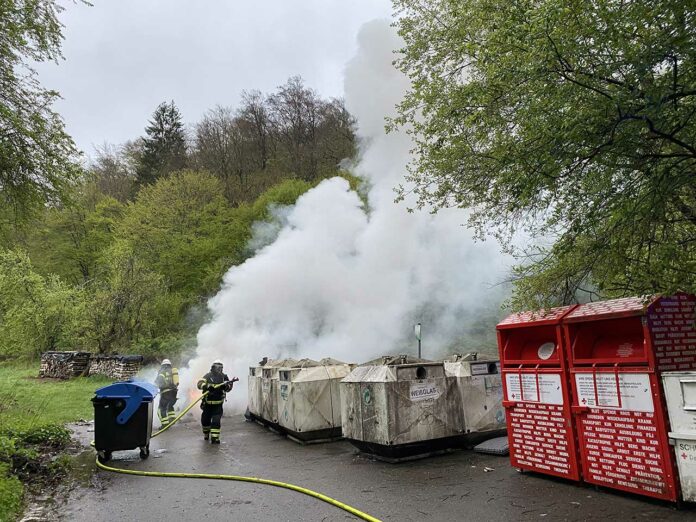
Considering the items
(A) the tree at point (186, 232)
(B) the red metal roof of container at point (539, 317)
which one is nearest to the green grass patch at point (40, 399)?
(A) the tree at point (186, 232)

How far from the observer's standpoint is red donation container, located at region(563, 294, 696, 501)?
4.45 metres

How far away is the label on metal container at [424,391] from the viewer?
7.01m

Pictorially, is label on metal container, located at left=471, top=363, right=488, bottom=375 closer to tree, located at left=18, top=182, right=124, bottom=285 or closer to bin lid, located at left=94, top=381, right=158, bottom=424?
bin lid, located at left=94, top=381, right=158, bottom=424

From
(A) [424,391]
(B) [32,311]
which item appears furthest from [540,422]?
(B) [32,311]

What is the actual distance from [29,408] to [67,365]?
959 cm

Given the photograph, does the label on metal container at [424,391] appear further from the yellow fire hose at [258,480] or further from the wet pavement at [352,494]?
the yellow fire hose at [258,480]

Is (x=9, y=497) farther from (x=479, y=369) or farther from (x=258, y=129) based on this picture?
(x=258, y=129)

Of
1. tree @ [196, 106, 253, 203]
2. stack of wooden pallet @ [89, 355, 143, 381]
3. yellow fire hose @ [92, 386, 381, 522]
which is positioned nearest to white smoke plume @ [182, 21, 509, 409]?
stack of wooden pallet @ [89, 355, 143, 381]

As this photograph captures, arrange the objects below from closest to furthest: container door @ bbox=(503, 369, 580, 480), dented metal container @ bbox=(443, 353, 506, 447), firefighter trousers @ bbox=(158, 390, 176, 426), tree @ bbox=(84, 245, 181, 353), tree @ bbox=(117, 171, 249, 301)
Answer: container door @ bbox=(503, 369, 580, 480)
dented metal container @ bbox=(443, 353, 506, 447)
firefighter trousers @ bbox=(158, 390, 176, 426)
tree @ bbox=(84, 245, 181, 353)
tree @ bbox=(117, 171, 249, 301)

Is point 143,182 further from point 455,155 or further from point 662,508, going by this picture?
point 662,508

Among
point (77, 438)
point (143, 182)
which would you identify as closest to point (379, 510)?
point (77, 438)

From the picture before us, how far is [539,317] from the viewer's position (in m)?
5.81

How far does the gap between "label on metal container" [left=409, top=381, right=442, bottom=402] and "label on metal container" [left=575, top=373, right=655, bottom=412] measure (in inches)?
93.0

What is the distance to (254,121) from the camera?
37344 mm
